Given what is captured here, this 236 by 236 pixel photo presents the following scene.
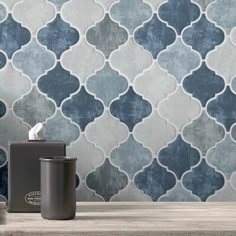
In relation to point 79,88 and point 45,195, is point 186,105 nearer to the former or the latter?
point 79,88

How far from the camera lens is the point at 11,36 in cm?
145

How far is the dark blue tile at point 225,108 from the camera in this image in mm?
1480

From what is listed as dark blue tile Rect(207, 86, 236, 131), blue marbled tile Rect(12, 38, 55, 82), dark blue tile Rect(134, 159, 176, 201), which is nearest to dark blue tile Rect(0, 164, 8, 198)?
blue marbled tile Rect(12, 38, 55, 82)

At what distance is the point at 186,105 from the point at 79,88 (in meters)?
0.32

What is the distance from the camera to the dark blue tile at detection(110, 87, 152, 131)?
4.82 ft

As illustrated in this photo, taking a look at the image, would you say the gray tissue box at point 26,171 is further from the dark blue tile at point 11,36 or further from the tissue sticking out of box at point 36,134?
the dark blue tile at point 11,36

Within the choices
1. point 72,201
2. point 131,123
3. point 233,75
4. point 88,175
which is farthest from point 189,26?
point 72,201

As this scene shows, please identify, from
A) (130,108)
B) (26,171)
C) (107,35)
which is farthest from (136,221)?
(107,35)

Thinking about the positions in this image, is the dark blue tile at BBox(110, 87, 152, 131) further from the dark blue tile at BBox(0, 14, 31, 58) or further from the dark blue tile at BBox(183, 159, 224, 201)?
the dark blue tile at BBox(0, 14, 31, 58)

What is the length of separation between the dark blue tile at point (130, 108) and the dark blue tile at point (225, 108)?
0.68ft

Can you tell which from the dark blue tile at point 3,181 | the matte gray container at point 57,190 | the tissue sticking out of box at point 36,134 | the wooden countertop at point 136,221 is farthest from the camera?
the dark blue tile at point 3,181

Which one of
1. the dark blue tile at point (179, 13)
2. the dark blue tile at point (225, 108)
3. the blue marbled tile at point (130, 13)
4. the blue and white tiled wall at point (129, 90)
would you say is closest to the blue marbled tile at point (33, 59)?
the blue and white tiled wall at point (129, 90)

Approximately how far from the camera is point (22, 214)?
124cm

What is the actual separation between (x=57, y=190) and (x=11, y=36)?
52 centimetres
